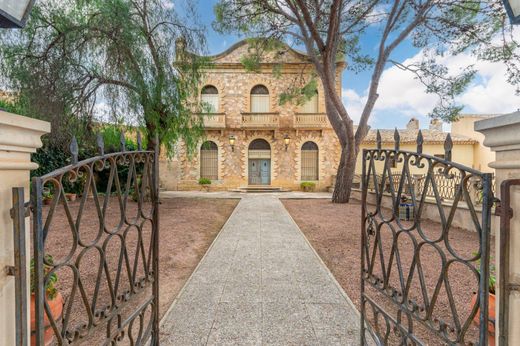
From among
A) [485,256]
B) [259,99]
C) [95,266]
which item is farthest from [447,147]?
[259,99]

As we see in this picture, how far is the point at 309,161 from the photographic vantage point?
16.5 m

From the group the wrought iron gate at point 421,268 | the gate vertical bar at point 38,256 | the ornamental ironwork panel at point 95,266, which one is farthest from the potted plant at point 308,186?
the gate vertical bar at point 38,256

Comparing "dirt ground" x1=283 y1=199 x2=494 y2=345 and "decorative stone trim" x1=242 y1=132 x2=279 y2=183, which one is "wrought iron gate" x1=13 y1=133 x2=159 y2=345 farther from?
"decorative stone trim" x1=242 y1=132 x2=279 y2=183

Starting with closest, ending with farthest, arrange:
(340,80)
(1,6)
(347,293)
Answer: (1,6)
(347,293)
(340,80)

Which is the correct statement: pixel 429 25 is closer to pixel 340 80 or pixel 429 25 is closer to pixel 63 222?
pixel 340 80

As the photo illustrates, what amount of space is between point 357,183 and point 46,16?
1419 cm

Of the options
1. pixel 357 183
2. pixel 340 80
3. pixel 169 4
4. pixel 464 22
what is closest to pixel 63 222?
pixel 169 4

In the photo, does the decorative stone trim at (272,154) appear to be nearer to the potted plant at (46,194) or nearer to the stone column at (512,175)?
the potted plant at (46,194)

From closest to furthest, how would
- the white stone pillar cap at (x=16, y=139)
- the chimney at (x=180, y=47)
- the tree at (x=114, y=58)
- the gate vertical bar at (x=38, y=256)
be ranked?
the white stone pillar cap at (x=16, y=139) → the gate vertical bar at (x=38, y=256) → the tree at (x=114, y=58) → the chimney at (x=180, y=47)

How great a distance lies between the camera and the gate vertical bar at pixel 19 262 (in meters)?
0.98

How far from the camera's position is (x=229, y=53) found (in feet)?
54.5

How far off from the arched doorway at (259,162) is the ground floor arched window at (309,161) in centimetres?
232

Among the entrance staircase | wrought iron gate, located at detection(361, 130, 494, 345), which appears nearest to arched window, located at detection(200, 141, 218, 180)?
the entrance staircase

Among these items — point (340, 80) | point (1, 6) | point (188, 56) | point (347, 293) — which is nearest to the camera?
point (1, 6)
